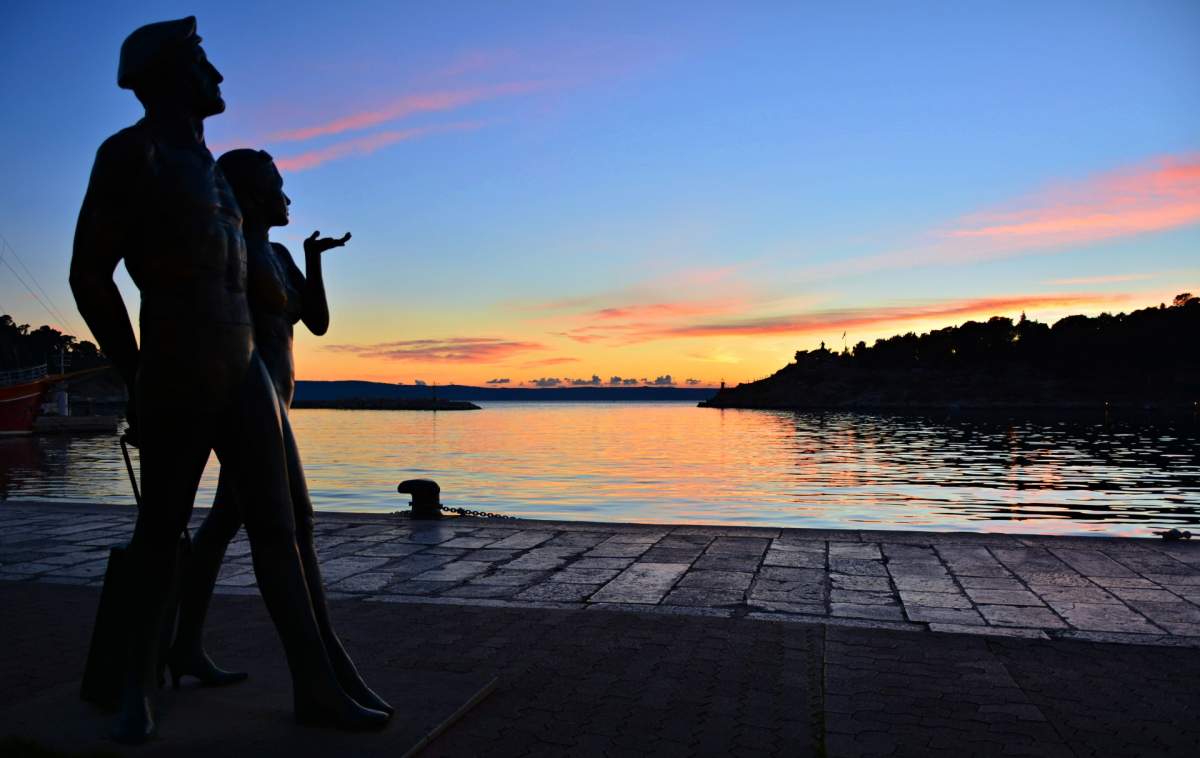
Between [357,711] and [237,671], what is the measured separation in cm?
104

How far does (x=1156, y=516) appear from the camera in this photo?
62.1 ft

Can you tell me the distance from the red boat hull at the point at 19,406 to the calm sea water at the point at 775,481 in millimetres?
5902

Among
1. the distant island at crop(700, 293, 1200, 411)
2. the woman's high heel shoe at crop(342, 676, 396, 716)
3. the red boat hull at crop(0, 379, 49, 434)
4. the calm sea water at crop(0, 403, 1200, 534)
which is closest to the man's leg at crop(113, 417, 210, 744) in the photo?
the woman's high heel shoe at crop(342, 676, 396, 716)

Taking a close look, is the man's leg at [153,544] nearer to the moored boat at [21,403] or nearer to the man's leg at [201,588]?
the man's leg at [201,588]

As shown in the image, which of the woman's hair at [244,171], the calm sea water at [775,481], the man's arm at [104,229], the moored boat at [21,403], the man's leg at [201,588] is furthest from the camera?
the moored boat at [21,403]

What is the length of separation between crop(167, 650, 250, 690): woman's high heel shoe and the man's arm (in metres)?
1.56

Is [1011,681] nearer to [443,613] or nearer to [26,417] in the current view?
[443,613]

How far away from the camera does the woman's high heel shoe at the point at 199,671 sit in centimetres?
410

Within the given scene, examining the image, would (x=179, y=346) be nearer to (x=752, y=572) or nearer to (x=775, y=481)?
(x=752, y=572)

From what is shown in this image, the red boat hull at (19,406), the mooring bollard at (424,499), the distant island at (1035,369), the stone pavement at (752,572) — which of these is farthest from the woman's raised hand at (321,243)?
the distant island at (1035,369)

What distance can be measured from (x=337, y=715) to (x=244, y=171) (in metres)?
2.28

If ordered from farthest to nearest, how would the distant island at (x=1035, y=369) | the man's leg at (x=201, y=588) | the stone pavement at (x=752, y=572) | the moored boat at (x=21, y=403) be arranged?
the distant island at (x=1035, y=369), the moored boat at (x=21, y=403), the stone pavement at (x=752, y=572), the man's leg at (x=201, y=588)

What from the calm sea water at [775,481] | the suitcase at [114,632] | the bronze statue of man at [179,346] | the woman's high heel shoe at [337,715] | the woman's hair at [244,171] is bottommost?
the calm sea water at [775,481]

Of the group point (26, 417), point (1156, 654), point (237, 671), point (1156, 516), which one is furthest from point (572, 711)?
point (26, 417)
